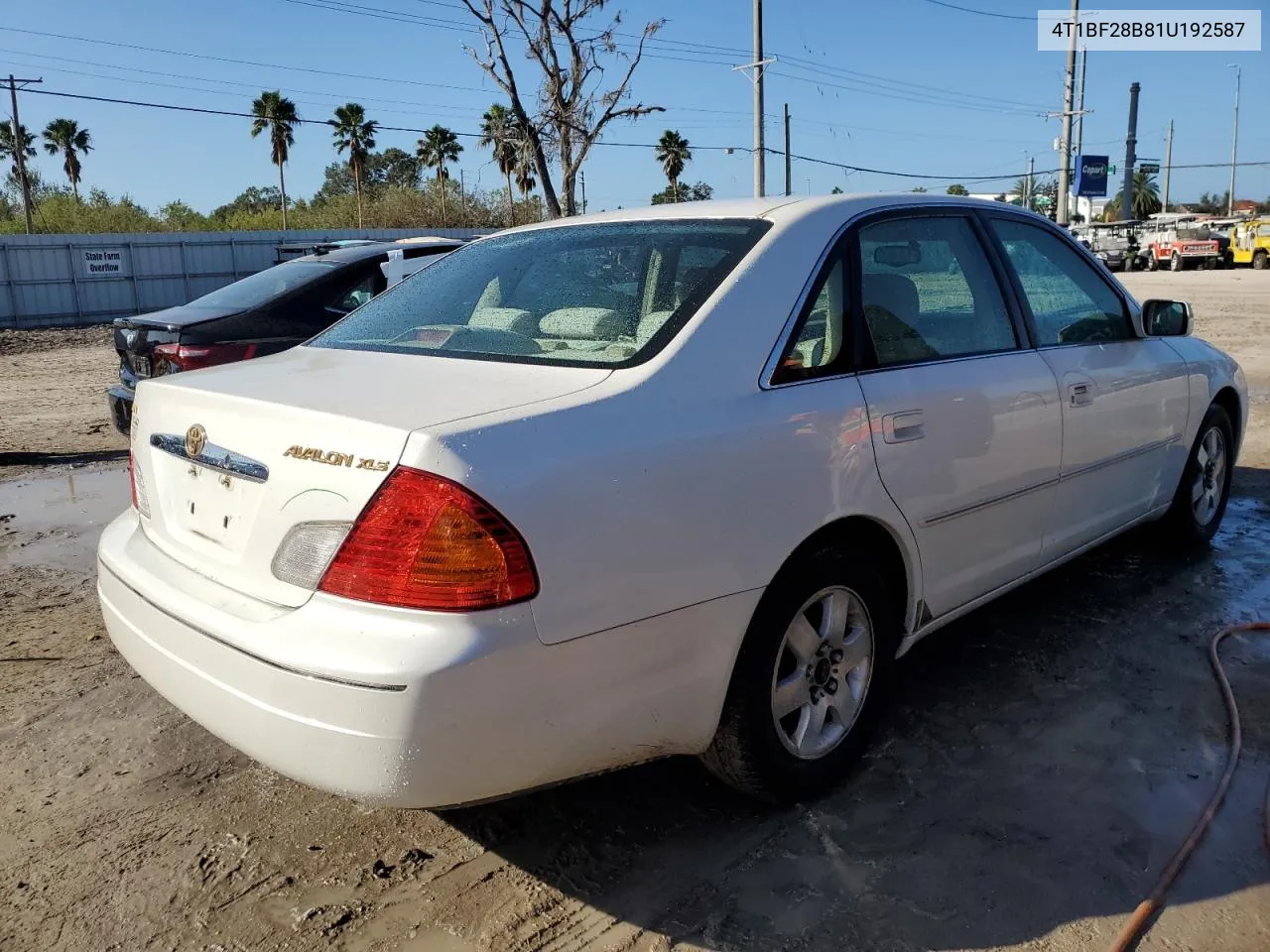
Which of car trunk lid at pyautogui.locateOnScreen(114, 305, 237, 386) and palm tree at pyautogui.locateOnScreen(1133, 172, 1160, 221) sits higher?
palm tree at pyautogui.locateOnScreen(1133, 172, 1160, 221)

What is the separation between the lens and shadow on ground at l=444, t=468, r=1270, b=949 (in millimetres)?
2395

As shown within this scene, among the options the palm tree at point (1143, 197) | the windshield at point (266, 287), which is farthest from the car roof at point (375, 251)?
the palm tree at point (1143, 197)

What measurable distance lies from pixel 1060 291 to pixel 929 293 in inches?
36.1

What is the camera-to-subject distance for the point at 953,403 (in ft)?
10.1

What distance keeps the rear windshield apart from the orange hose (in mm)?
1717

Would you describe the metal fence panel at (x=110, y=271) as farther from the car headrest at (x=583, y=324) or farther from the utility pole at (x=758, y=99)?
the car headrest at (x=583, y=324)

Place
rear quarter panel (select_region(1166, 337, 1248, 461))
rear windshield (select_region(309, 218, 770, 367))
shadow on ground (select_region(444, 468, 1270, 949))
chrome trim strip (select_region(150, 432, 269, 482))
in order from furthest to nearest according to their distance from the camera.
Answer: rear quarter panel (select_region(1166, 337, 1248, 461)) → rear windshield (select_region(309, 218, 770, 367)) → shadow on ground (select_region(444, 468, 1270, 949)) → chrome trim strip (select_region(150, 432, 269, 482))

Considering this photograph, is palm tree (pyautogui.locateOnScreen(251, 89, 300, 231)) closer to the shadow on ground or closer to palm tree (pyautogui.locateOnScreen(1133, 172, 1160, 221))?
the shadow on ground

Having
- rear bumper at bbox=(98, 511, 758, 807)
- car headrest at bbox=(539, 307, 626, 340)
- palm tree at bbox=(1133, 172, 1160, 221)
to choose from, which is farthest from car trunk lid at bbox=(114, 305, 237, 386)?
palm tree at bbox=(1133, 172, 1160, 221)

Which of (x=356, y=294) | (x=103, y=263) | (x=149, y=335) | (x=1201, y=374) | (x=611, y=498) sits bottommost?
(x=1201, y=374)

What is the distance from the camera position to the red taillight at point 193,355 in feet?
19.6

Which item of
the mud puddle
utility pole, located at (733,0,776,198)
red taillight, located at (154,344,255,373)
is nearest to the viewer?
the mud puddle

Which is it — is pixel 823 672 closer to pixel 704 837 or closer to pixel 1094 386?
pixel 704 837

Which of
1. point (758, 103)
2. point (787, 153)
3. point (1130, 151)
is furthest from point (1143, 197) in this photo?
point (758, 103)
